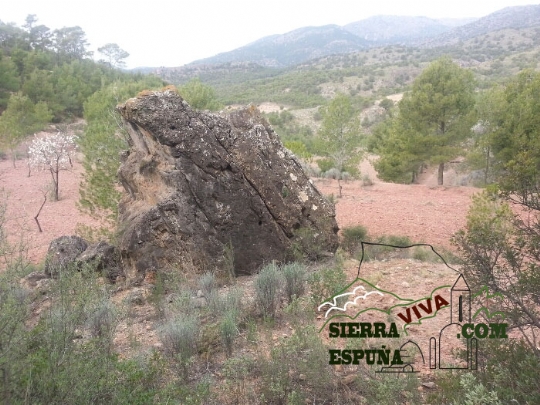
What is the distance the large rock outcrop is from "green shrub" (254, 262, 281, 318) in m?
1.63

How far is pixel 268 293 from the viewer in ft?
17.4

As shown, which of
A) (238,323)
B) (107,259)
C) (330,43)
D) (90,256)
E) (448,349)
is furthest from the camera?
(330,43)

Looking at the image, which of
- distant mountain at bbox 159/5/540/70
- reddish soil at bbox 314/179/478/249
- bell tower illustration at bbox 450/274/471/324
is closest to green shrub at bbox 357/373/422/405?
bell tower illustration at bbox 450/274/471/324

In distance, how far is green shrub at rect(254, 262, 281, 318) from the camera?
17.3 feet

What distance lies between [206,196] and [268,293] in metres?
2.43

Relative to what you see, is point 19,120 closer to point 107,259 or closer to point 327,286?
point 107,259

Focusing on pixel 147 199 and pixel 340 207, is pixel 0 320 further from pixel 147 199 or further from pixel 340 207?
pixel 340 207

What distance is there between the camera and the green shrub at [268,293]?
17.3ft

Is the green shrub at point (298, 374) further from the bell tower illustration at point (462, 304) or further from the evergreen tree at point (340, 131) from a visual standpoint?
the evergreen tree at point (340, 131)

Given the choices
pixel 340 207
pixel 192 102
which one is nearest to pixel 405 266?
pixel 340 207

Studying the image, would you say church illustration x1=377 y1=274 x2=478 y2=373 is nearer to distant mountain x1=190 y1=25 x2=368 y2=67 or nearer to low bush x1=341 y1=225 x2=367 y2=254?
low bush x1=341 y1=225 x2=367 y2=254

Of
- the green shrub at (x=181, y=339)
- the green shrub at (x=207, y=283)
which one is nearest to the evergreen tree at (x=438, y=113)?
the green shrub at (x=207, y=283)

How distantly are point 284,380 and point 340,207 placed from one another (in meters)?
10.5

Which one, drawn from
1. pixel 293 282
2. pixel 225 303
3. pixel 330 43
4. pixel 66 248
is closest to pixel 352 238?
pixel 293 282
